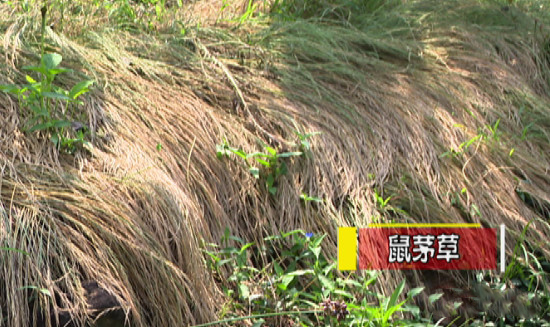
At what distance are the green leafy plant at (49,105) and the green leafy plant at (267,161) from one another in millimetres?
498

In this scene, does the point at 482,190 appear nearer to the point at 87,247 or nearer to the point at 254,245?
the point at 254,245

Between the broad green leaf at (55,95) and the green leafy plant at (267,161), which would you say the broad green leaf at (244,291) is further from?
the broad green leaf at (55,95)

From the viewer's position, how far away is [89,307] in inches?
73.3

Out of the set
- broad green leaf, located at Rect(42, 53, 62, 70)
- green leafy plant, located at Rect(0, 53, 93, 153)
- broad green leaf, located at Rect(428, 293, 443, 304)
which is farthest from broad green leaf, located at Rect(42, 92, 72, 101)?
broad green leaf, located at Rect(428, 293, 443, 304)

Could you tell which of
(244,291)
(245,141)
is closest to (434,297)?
(244,291)

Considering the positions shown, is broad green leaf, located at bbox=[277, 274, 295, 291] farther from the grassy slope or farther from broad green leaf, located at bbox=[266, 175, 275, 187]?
broad green leaf, located at bbox=[266, 175, 275, 187]

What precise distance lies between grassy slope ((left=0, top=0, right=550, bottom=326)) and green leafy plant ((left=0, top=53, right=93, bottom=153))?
1.9 inches

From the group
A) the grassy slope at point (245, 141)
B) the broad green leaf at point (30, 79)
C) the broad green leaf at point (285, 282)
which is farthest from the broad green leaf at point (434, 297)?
the broad green leaf at point (30, 79)

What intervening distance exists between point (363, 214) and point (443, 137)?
65 cm

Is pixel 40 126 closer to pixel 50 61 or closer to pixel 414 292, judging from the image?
pixel 50 61

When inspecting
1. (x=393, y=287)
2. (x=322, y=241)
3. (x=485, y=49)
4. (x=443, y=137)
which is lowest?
(x=393, y=287)

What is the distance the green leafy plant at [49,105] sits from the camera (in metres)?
2.28

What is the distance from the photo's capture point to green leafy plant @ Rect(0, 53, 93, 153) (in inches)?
89.6

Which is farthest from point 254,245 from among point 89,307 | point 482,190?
point 482,190
